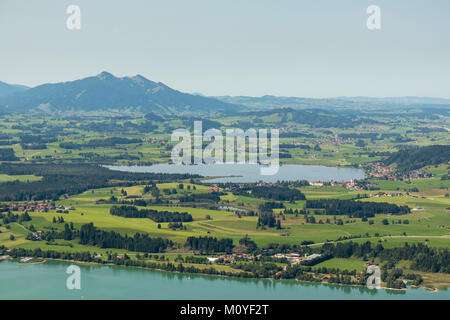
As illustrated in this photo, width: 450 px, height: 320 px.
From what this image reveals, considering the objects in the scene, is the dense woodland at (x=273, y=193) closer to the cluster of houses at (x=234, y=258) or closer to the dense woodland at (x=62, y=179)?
the dense woodland at (x=62, y=179)

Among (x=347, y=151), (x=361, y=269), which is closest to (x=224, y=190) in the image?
(x=361, y=269)

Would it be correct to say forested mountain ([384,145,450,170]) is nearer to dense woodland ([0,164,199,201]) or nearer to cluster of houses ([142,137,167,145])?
dense woodland ([0,164,199,201])

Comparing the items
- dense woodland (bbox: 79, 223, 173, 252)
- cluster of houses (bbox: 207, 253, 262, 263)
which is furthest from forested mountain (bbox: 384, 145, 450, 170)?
dense woodland (bbox: 79, 223, 173, 252)

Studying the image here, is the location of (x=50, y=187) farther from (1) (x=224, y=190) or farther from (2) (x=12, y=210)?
(1) (x=224, y=190)

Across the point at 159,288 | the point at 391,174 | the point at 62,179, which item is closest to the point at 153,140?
the point at 62,179
